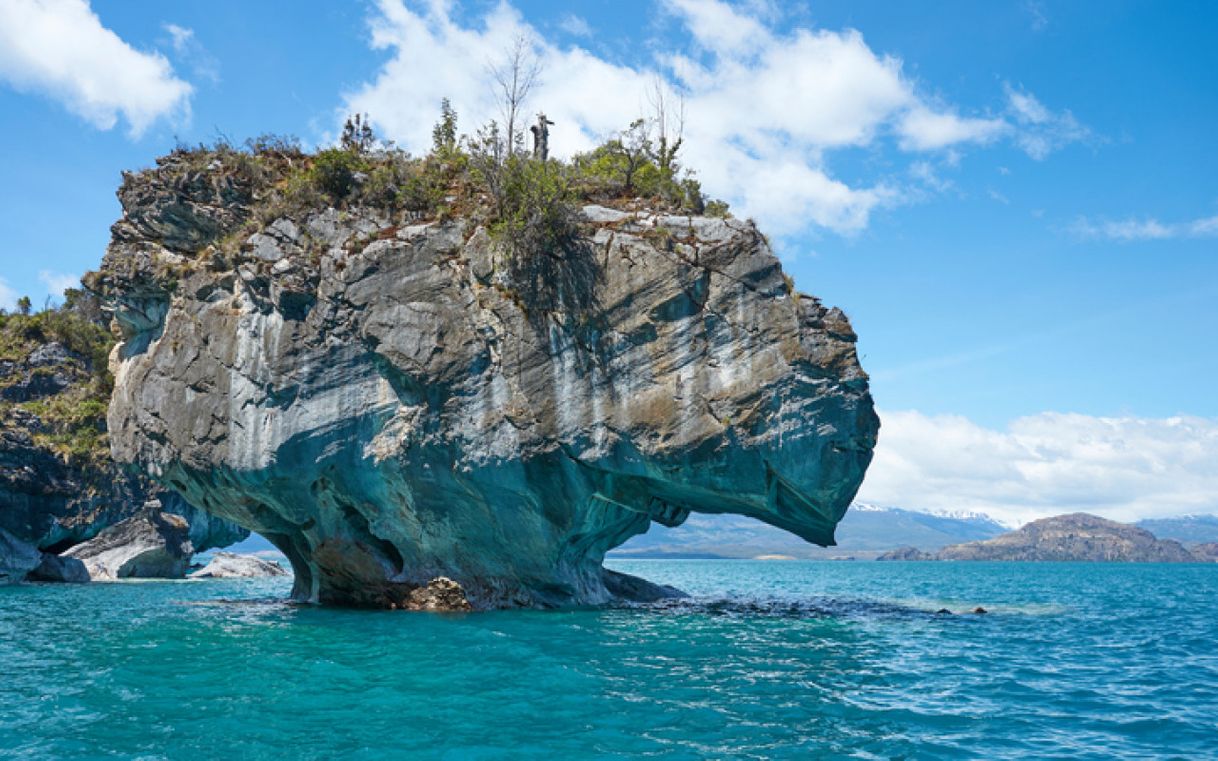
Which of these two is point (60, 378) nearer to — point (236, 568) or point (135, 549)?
point (135, 549)

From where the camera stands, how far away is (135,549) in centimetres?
4862

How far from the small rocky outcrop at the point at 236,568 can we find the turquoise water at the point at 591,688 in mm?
32619

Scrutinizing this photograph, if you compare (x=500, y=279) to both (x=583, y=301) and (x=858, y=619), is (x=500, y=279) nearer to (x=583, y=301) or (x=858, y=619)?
(x=583, y=301)

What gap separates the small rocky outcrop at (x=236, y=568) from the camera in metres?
55.2

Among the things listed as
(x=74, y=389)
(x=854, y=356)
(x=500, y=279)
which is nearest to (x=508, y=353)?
(x=500, y=279)

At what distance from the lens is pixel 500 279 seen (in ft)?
82.0

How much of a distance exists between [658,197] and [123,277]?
18.7 meters

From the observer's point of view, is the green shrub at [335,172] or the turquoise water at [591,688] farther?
the green shrub at [335,172]

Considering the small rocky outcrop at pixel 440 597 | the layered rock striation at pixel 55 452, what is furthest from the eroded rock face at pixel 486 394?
the layered rock striation at pixel 55 452

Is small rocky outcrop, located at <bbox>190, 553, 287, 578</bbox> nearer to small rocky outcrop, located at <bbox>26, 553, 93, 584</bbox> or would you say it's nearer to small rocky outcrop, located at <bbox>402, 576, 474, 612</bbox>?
small rocky outcrop, located at <bbox>26, 553, 93, 584</bbox>

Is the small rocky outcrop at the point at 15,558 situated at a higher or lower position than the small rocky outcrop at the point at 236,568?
higher

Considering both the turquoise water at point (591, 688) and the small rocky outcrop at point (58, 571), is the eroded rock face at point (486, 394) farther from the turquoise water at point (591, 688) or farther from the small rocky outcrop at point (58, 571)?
the small rocky outcrop at point (58, 571)

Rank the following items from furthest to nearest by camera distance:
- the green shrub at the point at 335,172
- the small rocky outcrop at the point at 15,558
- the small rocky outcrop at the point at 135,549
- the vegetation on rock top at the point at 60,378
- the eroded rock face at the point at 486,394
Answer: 1. the small rocky outcrop at the point at 135,549
2. the vegetation on rock top at the point at 60,378
3. the small rocky outcrop at the point at 15,558
4. the green shrub at the point at 335,172
5. the eroded rock face at the point at 486,394

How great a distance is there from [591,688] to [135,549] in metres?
45.1
